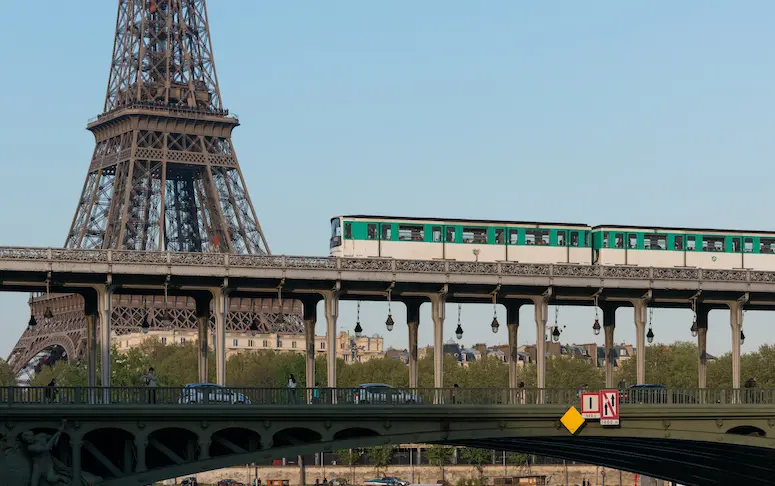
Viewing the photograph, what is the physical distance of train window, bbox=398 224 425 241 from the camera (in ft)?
312

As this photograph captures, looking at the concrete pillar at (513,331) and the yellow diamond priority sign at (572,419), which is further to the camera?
the concrete pillar at (513,331)

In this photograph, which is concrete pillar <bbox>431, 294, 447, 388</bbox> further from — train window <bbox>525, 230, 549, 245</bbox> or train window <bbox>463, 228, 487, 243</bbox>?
train window <bbox>525, 230, 549, 245</bbox>

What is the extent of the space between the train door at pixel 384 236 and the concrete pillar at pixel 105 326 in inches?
694

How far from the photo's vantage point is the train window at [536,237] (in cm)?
9831

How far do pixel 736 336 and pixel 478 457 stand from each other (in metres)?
68.1

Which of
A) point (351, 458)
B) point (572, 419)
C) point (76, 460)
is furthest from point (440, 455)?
point (76, 460)

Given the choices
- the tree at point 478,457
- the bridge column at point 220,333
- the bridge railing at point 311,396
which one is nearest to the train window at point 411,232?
the bridge column at point 220,333

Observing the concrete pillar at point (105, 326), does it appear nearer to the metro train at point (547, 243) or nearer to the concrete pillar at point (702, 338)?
the metro train at point (547, 243)

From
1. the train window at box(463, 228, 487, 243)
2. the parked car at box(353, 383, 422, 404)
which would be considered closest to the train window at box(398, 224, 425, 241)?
the train window at box(463, 228, 487, 243)

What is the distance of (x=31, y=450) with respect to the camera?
6575 centimetres

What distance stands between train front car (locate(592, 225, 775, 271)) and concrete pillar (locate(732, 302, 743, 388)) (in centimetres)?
730

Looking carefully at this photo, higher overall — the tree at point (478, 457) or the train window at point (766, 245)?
the train window at point (766, 245)

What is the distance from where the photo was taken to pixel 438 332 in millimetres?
86125

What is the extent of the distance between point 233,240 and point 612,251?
220 ft
